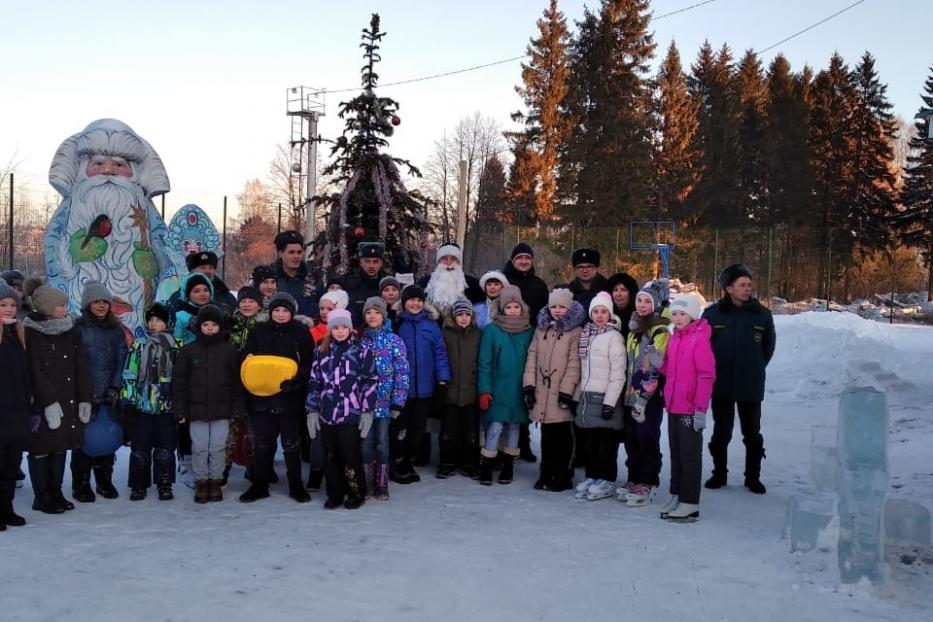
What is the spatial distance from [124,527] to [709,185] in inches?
1527

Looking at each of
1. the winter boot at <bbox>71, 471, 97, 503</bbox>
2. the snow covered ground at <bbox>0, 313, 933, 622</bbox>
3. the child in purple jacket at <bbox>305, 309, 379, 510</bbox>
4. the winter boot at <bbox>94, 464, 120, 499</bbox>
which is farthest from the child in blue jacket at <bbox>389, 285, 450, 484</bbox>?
the winter boot at <bbox>71, 471, 97, 503</bbox>

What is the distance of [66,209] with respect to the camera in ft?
29.9

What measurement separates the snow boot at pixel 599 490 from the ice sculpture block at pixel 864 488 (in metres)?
2.10

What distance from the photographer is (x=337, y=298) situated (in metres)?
6.45

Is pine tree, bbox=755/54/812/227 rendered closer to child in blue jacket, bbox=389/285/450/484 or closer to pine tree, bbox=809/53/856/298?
pine tree, bbox=809/53/856/298

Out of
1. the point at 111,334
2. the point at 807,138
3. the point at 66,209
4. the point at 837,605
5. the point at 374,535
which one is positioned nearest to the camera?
the point at 837,605

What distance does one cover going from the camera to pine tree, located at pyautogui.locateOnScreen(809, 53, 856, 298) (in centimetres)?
3828

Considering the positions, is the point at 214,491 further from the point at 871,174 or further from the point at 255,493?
the point at 871,174

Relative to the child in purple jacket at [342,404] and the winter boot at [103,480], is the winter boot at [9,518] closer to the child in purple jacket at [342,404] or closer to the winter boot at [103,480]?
the winter boot at [103,480]

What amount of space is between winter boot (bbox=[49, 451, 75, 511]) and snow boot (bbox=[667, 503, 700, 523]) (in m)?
4.45

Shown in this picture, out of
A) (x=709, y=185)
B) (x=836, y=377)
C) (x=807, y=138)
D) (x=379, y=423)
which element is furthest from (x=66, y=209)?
(x=807, y=138)

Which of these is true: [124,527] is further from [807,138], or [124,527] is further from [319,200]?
[807,138]

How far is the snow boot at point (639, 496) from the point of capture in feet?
19.1

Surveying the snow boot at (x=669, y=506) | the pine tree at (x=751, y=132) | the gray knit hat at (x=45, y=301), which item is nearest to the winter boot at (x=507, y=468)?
the snow boot at (x=669, y=506)
